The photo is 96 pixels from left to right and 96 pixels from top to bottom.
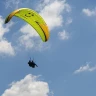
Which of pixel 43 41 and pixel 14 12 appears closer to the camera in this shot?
pixel 14 12

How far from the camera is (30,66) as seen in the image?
2002 inches

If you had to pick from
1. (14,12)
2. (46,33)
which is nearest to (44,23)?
(46,33)

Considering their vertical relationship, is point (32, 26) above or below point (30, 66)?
above

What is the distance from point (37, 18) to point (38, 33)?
2238 mm

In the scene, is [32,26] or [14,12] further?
[32,26]

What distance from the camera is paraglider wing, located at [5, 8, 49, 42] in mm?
48156

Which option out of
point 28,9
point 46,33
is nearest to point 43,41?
point 46,33

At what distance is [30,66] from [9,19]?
814cm

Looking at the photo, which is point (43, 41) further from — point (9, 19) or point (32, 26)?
point (9, 19)

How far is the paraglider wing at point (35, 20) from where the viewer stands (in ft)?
158

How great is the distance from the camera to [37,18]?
49125 millimetres

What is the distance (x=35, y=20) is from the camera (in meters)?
49.8

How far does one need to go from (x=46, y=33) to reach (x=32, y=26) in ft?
6.50

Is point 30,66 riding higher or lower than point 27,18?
lower
